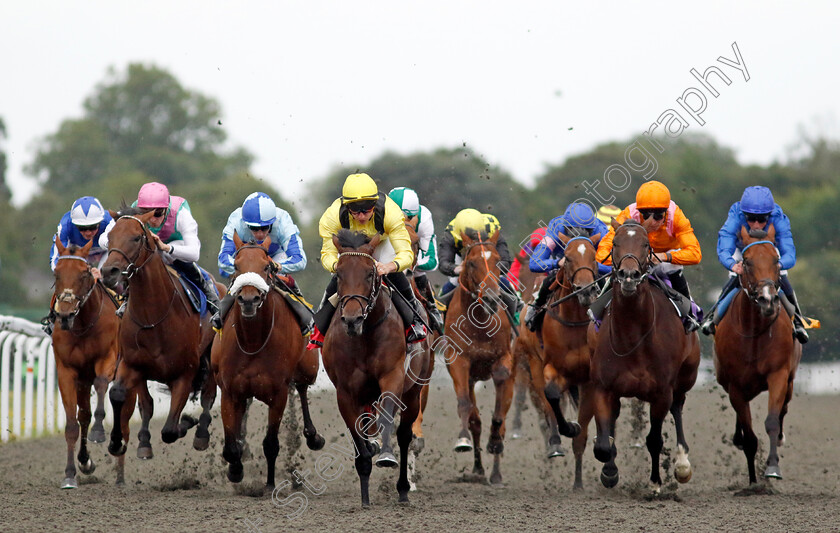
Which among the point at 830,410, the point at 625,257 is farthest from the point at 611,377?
the point at 830,410

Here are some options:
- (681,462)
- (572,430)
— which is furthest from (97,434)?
(681,462)

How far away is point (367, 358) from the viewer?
25.6ft

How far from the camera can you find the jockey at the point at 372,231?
26.0 feet

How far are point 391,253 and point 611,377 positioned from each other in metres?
1.95

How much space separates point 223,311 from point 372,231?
1.34m

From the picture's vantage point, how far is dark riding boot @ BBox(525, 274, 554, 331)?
401 inches

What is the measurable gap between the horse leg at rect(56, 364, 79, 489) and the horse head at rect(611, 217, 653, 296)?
182 inches

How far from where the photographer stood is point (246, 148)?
193ft

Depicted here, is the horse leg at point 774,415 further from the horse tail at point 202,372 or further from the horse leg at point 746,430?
the horse tail at point 202,372

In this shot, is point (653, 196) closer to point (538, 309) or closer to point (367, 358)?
point (538, 309)

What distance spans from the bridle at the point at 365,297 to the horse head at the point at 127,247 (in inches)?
64.3

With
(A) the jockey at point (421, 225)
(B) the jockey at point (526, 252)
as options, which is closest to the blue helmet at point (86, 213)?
(A) the jockey at point (421, 225)

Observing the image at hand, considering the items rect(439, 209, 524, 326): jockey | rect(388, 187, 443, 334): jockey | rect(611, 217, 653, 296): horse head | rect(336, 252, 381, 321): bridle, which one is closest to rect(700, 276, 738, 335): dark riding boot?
rect(611, 217, 653, 296): horse head

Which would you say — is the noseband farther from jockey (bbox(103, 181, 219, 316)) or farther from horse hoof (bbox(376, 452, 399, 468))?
horse hoof (bbox(376, 452, 399, 468))
